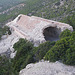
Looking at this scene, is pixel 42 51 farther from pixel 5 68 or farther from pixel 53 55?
pixel 5 68

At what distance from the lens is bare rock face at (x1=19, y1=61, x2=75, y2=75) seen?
8.48 meters

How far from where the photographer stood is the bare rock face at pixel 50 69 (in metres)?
8.48

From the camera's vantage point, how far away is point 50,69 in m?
8.96

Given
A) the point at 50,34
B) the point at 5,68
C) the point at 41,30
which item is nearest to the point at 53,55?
the point at 5,68

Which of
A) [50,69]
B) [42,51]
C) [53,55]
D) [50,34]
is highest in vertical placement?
[53,55]

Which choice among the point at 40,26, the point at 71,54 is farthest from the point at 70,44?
the point at 40,26

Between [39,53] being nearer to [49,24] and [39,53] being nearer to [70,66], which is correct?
[70,66]

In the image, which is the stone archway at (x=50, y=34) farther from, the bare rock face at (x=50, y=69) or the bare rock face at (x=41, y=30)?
the bare rock face at (x=50, y=69)

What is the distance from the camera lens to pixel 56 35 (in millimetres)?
18672

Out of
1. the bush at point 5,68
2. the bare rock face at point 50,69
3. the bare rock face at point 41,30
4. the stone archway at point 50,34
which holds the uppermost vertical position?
the bare rock face at point 50,69

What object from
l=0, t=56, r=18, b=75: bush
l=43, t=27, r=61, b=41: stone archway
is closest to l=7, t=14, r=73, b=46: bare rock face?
l=43, t=27, r=61, b=41: stone archway

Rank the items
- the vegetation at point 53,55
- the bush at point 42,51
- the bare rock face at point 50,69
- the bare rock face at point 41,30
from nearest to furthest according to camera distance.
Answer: the bare rock face at point 50,69
the vegetation at point 53,55
the bush at point 42,51
the bare rock face at point 41,30

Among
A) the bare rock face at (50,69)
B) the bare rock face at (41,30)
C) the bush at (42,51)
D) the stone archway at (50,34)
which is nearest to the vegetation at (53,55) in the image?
the bush at (42,51)

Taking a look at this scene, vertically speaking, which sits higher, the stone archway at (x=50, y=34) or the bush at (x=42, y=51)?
the bush at (x=42, y=51)
